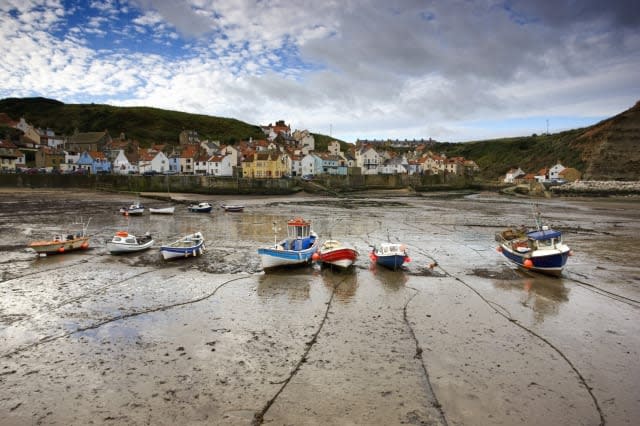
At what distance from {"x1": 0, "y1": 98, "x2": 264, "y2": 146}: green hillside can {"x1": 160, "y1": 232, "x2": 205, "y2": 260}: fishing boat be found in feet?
393

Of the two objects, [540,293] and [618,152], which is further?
[618,152]

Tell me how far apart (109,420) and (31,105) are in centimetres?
22546

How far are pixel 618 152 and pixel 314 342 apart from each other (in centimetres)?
10209

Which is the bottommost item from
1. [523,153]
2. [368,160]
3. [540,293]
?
[540,293]

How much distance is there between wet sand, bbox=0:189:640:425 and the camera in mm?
7973

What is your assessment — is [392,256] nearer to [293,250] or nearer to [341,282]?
[341,282]

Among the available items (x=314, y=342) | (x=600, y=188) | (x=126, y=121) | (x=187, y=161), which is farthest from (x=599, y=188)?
(x=126, y=121)

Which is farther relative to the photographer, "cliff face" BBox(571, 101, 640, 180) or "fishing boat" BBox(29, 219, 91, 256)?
"cliff face" BBox(571, 101, 640, 180)

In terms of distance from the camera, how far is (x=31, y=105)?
186250 millimetres

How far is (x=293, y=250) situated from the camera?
19.7 meters

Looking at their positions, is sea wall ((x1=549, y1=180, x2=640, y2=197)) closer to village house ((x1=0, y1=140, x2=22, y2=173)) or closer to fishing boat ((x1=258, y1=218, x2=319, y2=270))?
fishing boat ((x1=258, y1=218, x2=319, y2=270))

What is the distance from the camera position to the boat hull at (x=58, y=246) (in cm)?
2144

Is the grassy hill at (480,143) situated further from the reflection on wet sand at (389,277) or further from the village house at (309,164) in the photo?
the reflection on wet sand at (389,277)

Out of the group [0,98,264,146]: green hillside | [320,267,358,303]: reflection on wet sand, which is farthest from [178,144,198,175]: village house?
[320,267,358,303]: reflection on wet sand
